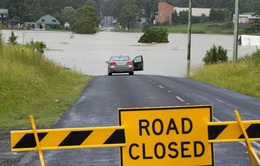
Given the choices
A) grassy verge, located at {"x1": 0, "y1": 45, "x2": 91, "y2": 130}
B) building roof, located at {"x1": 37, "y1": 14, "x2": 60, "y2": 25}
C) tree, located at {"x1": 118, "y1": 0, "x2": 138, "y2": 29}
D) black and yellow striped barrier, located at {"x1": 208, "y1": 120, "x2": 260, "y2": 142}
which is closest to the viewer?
black and yellow striped barrier, located at {"x1": 208, "y1": 120, "x2": 260, "y2": 142}

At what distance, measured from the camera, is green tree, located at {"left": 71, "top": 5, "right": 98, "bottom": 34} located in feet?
478

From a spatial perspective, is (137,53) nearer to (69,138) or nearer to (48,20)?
(69,138)

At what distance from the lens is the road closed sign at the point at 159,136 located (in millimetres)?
5348

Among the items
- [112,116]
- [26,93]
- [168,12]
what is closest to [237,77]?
[26,93]

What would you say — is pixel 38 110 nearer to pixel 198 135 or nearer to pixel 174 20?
pixel 198 135

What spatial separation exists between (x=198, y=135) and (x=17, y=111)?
895cm

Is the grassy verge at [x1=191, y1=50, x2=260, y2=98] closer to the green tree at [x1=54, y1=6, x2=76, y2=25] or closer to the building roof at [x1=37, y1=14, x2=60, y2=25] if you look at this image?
the green tree at [x1=54, y1=6, x2=76, y2=25]

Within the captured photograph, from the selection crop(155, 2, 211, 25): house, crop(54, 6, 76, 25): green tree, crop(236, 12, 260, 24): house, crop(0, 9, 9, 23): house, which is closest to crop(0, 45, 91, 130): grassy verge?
crop(236, 12, 260, 24): house

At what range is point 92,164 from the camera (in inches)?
305

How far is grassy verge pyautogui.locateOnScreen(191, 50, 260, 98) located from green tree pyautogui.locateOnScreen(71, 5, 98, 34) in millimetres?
110998

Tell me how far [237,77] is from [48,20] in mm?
147329

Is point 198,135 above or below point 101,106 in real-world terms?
above

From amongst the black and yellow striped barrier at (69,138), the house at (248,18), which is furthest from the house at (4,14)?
the black and yellow striped barrier at (69,138)

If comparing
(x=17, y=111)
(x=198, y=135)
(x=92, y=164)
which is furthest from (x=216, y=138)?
(x=17, y=111)
